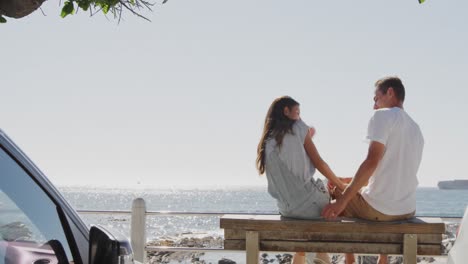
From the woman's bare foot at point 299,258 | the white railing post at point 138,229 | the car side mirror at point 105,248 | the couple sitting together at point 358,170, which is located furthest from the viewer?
the white railing post at point 138,229

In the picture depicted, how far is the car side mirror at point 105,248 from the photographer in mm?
2650

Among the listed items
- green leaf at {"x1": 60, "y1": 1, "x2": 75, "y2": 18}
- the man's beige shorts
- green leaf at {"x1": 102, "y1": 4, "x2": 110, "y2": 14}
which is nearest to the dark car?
green leaf at {"x1": 60, "y1": 1, "x2": 75, "y2": 18}

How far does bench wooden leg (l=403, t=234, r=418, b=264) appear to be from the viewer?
6.23 m

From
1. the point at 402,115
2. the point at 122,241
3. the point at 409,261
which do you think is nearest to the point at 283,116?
the point at 402,115

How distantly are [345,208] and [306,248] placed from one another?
0.70 m

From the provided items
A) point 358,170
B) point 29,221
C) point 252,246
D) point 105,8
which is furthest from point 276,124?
point 29,221

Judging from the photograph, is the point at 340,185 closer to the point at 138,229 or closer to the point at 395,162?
the point at 395,162

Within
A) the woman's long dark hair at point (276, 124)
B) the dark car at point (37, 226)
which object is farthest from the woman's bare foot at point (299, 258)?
the dark car at point (37, 226)

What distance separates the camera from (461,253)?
151 inches

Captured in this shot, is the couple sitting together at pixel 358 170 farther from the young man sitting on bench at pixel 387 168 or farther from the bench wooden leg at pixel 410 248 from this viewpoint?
the bench wooden leg at pixel 410 248

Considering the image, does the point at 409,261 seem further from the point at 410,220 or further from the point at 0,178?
the point at 0,178

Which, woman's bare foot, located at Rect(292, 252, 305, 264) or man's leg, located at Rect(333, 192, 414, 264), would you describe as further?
woman's bare foot, located at Rect(292, 252, 305, 264)

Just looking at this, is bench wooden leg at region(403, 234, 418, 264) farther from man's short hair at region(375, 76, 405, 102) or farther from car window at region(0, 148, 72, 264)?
car window at region(0, 148, 72, 264)

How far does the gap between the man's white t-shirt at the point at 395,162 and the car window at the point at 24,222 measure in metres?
4.31
